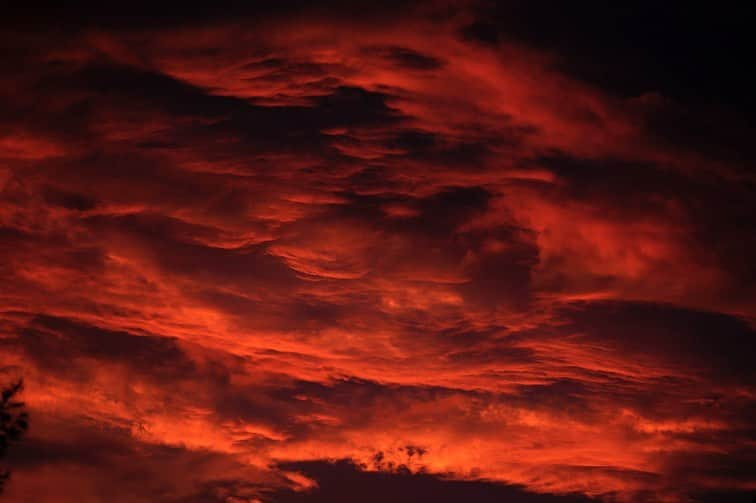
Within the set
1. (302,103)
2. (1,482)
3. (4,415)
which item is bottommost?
(1,482)

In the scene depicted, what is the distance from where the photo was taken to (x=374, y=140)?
20312 millimetres

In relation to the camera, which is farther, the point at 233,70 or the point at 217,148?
the point at 217,148

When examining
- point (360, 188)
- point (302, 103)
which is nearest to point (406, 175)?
point (360, 188)

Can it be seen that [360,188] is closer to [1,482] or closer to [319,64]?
[319,64]

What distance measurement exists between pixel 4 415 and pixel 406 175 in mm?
12507

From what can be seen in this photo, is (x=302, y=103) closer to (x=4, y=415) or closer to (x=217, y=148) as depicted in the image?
(x=217, y=148)

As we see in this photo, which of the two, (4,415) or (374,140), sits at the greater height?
(374,140)

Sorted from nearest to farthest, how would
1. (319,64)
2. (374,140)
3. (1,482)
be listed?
(1,482) < (319,64) < (374,140)

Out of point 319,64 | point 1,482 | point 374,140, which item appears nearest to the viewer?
point 1,482

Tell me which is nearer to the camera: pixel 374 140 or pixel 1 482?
pixel 1 482

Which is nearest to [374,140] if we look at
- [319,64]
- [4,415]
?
[319,64]

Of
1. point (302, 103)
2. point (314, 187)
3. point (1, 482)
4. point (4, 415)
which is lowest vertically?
point (1, 482)

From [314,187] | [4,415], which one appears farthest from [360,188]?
[4,415]

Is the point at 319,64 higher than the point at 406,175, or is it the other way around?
the point at 319,64
